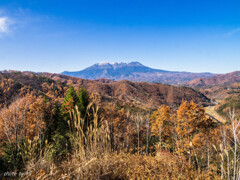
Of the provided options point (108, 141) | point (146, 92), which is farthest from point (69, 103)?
point (146, 92)

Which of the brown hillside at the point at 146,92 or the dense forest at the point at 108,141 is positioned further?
the brown hillside at the point at 146,92

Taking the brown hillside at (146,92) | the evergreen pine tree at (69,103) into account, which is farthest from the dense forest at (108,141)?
the brown hillside at (146,92)

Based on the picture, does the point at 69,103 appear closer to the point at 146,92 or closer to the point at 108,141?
the point at 108,141

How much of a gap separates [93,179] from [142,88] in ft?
465

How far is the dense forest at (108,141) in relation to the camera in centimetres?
225

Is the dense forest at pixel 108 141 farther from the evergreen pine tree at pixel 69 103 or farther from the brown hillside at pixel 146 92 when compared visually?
the brown hillside at pixel 146 92

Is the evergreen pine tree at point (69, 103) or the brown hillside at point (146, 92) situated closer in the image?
the evergreen pine tree at point (69, 103)

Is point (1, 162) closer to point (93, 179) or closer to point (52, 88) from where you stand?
point (93, 179)

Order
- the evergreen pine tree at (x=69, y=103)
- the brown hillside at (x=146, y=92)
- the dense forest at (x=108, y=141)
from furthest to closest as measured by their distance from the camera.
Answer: the brown hillside at (x=146, y=92), the evergreen pine tree at (x=69, y=103), the dense forest at (x=108, y=141)

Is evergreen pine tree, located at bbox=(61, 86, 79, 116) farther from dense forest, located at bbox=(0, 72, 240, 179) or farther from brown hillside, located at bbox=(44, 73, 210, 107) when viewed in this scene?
brown hillside, located at bbox=(44, 73, 210, 107)

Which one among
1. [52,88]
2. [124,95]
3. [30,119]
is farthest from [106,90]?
[30,119]

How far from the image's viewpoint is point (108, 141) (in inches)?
154

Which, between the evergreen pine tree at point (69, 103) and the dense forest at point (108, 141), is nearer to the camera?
the dense forest at point (108, 141)

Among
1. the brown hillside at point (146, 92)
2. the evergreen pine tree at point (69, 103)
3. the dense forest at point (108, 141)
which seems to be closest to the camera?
the dense forest at point (108, 141)
